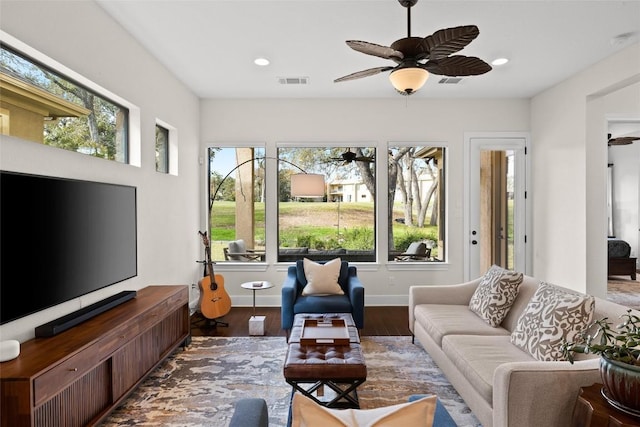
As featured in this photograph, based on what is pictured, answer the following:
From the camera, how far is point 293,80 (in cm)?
454

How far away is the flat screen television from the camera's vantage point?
6.55 ft

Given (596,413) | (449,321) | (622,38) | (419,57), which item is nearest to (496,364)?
(596,413)

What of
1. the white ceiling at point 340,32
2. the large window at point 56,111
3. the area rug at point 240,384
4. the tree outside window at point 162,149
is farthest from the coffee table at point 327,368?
the tree outside window at point 162,149

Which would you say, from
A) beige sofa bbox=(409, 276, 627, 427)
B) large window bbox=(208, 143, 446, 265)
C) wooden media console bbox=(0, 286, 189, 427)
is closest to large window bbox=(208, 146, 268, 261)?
large window bbox=(208, 143, 446, 265)

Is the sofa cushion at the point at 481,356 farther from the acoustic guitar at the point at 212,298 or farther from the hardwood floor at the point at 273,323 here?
the acoustic guitar at the point at 212,298

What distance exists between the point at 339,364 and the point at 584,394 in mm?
1269

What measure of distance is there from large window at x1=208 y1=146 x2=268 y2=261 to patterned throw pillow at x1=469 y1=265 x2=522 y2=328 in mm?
3229

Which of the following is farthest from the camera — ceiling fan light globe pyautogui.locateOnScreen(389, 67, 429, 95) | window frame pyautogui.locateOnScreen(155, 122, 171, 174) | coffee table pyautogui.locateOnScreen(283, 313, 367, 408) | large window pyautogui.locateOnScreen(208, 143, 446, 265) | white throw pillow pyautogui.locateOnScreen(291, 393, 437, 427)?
large window pyautogui.locateOnScreen(208, 143, 446, 265)

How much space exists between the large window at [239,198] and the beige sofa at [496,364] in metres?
2.61

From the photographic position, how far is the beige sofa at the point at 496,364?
5.82 ft

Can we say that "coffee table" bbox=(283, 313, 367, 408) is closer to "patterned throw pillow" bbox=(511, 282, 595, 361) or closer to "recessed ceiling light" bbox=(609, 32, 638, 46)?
"patterned throw pillow" bbox=(511, 282, 595, 361)

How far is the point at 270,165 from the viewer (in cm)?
539

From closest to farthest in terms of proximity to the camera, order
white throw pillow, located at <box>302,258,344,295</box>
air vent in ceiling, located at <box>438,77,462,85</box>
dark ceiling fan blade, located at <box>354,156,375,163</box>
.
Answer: white throw pillow, located at <box>302,258,344,295</box> → air vent in ceiling, located at <box>438,77,462,85</box> → dark ceiling fan blade, located at <box>354,156,375,163</box>

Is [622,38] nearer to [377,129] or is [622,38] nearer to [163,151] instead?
[377,129]
